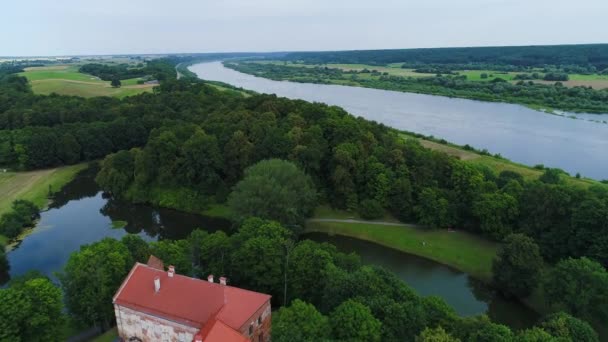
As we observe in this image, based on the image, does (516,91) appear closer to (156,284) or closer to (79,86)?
(156,284)

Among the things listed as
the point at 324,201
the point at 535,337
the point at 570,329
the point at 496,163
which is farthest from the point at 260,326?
the point at 496,163

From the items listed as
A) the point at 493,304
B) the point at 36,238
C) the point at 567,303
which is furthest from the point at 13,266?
the point at 567,303

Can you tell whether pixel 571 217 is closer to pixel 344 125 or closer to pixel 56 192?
pixel 344 125

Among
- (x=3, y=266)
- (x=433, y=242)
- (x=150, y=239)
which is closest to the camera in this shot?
(x=3, y=266)

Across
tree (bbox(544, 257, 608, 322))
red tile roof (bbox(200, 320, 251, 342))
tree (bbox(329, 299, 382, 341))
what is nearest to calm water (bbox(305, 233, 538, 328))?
tree (bbox(544, 257, 608, 322))

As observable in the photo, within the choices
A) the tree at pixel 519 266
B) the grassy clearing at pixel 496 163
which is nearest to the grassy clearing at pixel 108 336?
the tree at pixel 519 266

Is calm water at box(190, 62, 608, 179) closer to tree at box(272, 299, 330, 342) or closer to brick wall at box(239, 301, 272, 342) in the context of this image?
tree at box(272, 299, 330, 342)
